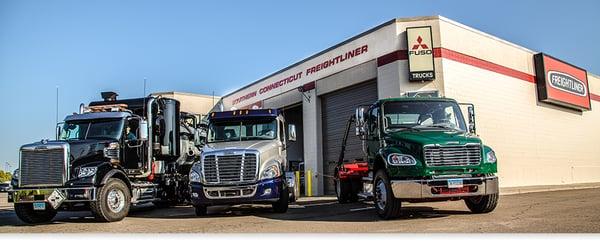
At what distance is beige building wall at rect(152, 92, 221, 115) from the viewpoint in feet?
116

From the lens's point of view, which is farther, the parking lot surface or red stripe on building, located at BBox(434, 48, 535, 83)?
red stripe on building, located at BBox(434, 48, 535, 83)

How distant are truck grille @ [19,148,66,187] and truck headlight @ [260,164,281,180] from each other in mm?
4412

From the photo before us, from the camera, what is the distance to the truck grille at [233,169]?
11.4 metres

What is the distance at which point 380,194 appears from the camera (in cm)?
1005

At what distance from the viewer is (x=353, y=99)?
22.7 meters

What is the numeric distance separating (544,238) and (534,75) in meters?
20.5

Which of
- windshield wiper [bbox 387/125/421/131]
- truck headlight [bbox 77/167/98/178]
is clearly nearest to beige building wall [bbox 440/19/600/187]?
windshield wiper [bbox 387/125/421/131]

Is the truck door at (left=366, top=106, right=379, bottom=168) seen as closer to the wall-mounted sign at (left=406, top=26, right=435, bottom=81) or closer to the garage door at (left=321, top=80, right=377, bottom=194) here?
the wall-mounted sign at (left=406, top=26, right=435, bottom=81)

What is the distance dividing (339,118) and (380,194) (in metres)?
13.6

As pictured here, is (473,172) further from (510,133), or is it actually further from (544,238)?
(510,133)

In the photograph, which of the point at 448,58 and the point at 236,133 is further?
the point at 448,58

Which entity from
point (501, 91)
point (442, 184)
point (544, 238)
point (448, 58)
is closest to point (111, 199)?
point (442, 184)

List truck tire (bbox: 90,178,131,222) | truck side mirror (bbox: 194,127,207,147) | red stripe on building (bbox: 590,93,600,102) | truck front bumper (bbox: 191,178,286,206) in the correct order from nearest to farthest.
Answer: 1. truck tire (bbox: 90,178,131,222)
2. truck front bumper (bbox: 191,178,286,206)
3. truck side mirror (bbox: 194,127,207,147)
4. red stripe on building (bbox: 590,93,600,102)

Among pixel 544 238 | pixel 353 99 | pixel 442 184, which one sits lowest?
pixel 544 238
